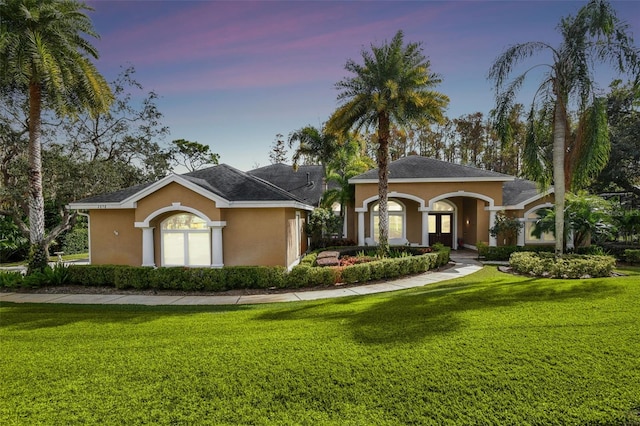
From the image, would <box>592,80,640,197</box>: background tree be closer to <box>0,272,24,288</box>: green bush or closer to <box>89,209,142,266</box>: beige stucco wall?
<box>89,209,142,266</box>: beige stucco wall

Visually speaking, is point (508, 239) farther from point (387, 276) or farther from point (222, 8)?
point (222, 8)

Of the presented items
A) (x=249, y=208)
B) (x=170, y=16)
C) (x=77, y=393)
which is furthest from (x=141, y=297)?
(x=170, y=16)

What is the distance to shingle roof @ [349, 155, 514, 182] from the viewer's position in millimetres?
20328

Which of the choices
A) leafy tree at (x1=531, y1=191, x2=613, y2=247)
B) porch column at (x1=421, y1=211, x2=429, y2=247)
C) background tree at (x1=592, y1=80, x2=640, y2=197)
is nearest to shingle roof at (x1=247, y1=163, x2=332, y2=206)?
porch column at (x1=421, y1=211, x2=429, y2=247)

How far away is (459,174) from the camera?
2078cm

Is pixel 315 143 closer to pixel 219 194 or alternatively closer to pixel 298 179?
pixel 298 179

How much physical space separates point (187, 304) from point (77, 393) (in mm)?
5681

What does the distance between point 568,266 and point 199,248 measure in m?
15.5

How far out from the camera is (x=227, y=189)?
15.4 metres

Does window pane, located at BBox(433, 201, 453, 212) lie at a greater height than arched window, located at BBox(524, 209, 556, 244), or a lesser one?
greater

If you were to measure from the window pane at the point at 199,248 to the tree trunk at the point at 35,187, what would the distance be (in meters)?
5.75

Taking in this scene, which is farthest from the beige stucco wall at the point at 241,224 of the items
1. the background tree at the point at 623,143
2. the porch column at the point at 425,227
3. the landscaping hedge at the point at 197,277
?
the background tree at the point at 623,143

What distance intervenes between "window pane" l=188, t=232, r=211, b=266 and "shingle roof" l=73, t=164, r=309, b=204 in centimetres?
229

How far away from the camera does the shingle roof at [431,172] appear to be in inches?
800
